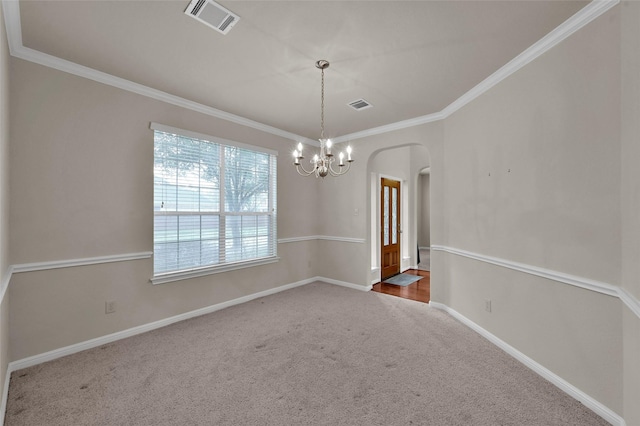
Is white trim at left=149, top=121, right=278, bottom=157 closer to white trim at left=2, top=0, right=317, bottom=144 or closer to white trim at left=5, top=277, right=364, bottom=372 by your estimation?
white trim at left=2, top=0, right=317, bottom=144

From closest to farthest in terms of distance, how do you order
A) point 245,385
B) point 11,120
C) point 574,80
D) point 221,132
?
point 574,80 < point 245,385 < point 11,120 < point 221,132

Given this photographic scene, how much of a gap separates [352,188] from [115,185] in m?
3.47

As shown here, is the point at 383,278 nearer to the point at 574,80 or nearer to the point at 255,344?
the point at 255,344

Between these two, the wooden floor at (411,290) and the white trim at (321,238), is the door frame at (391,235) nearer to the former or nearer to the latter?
the wooden floor at (411,290)

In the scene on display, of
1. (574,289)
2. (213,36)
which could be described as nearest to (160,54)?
(213,36)

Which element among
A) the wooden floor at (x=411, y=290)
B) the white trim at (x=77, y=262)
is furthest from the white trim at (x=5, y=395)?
the wooden floor at (x=411, y=290)

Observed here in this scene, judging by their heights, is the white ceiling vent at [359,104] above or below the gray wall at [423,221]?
above

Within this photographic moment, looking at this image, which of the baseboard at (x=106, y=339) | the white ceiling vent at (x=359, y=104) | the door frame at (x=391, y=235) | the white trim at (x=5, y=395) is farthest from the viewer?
the door frame at (x=391, y=235)

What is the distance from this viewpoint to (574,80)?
202 cm

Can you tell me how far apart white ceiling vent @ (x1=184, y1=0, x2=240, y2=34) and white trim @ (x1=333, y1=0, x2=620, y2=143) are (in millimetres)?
2420

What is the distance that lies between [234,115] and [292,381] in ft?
11.3

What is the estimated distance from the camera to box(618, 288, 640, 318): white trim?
4.76ft

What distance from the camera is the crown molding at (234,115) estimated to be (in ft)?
6.23

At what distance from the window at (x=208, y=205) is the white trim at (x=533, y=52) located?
2.67m
